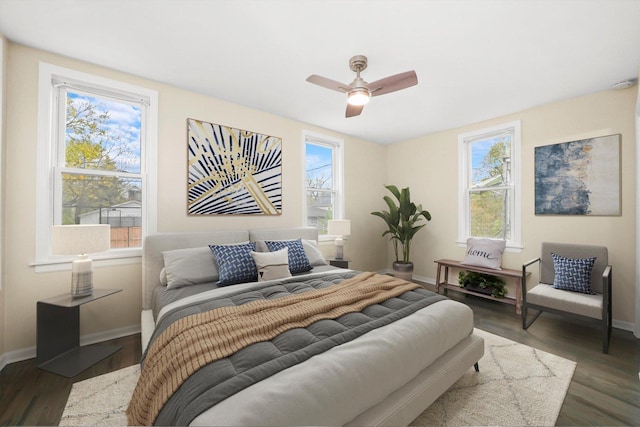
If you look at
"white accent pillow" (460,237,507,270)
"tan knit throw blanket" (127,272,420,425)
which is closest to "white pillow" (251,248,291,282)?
"tan knit throw blanket" (127,272,420,425)

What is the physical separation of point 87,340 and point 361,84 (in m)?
3.50

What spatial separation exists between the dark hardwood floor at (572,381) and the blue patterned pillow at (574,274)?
448 mm

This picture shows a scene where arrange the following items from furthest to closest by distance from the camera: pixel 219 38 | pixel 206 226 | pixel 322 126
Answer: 1. pixel 322 126
2. pixel 206 226
3. pixel 219 38

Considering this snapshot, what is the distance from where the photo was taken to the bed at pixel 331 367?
3.16 ft

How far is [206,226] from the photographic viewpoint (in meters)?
3.16

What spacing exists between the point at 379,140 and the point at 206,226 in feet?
11.4

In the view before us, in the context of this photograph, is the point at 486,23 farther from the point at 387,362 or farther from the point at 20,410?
the point at 20,410

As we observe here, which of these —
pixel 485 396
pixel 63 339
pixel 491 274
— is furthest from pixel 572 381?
pixel 63 339

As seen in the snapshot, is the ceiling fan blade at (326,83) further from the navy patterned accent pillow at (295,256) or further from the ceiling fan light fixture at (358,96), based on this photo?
the navy patterned accent pillow at (295,256)

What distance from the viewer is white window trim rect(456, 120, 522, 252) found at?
3590 millimetres

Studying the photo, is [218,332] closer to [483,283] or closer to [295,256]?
[295,256]

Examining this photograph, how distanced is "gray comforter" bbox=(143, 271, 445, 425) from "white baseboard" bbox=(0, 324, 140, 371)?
1.39 m

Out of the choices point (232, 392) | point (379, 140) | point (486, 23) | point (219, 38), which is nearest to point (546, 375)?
point (232, 392)

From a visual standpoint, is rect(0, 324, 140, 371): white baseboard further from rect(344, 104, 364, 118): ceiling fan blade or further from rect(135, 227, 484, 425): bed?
rect(344, 104, 364, 118): ceiling fan blade
